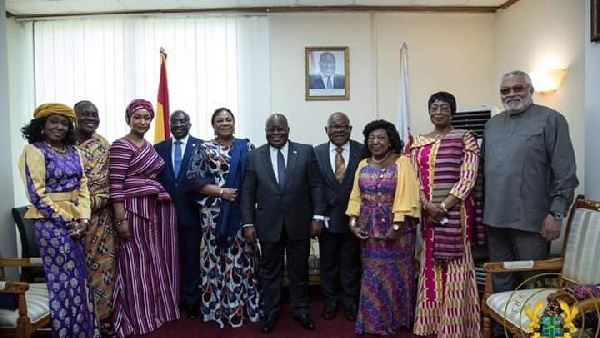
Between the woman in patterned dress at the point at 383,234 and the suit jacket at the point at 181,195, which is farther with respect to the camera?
the suit jacket at the point at 181,195

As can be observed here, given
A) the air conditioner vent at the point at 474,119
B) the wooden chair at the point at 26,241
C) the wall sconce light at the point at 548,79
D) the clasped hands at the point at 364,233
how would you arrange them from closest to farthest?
the clasped hands at the point at 364,233
the wooden chair at the point at 26,241
the wall sconce light at the point at 548,79
the air conditioner vent at the point at 474,119

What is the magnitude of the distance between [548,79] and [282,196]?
2.72 m

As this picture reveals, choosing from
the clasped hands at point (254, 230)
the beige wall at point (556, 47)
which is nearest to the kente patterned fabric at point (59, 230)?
the clasped hands at point (254, 230)

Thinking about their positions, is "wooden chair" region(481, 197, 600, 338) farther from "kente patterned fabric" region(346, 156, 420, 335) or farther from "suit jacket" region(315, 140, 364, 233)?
"suit jacket" region(315, 140, 364, 233)

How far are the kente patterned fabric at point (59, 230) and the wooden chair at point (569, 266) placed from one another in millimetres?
2312

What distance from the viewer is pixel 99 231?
10.0ft

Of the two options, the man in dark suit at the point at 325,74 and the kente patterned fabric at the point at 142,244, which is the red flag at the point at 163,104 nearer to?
the man in dark suit at the point at 325,74

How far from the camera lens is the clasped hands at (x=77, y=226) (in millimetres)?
2656

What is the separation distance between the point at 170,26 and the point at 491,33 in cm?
364

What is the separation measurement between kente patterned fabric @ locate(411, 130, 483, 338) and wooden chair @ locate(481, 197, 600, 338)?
28 cm

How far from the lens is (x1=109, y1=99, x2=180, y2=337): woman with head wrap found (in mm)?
3113

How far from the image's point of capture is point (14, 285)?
7.82 ft

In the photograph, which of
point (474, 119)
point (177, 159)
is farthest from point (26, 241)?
point (474, 119)

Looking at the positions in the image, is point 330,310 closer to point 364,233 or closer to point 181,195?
point 364,233
